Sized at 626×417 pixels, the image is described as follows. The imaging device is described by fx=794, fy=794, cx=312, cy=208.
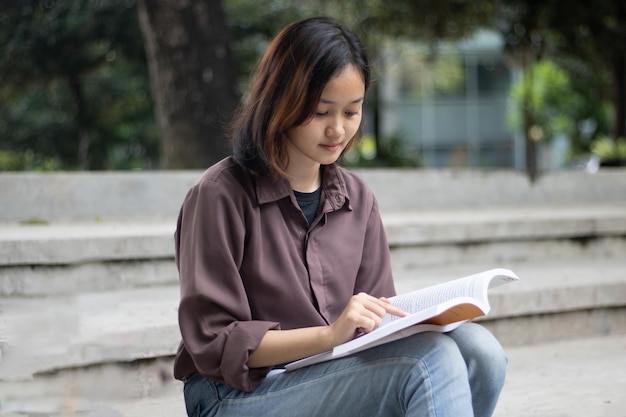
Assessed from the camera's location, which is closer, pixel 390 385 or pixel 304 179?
pixel 390 385

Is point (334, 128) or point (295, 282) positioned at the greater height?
point (334, 128)

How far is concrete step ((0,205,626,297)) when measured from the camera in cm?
360

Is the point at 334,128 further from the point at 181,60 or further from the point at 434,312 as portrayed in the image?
the point at 181,60

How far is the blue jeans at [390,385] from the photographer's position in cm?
178

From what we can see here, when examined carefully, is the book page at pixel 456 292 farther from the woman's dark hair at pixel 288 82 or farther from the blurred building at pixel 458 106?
the blurred building at pixel 458 106

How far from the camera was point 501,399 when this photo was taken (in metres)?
2.90

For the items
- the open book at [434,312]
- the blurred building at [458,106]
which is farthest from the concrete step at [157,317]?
the blurred building at [458,106]

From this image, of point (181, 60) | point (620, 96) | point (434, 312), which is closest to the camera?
point (434, 312)

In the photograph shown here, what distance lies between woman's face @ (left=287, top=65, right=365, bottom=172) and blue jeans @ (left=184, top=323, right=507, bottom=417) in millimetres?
512

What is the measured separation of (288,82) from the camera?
1.91m

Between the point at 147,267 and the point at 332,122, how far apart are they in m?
2.05

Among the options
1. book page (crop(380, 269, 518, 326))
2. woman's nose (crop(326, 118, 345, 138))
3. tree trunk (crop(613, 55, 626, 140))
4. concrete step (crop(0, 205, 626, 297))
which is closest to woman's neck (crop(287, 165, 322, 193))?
woman's nose (crop(326, 118, 345, 138))

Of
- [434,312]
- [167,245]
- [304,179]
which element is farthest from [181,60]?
[434,312]

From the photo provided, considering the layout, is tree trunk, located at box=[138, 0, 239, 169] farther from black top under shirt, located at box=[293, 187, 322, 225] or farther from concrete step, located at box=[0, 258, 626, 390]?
black top under shirt, located at box=[293, 187, 322, 225]
